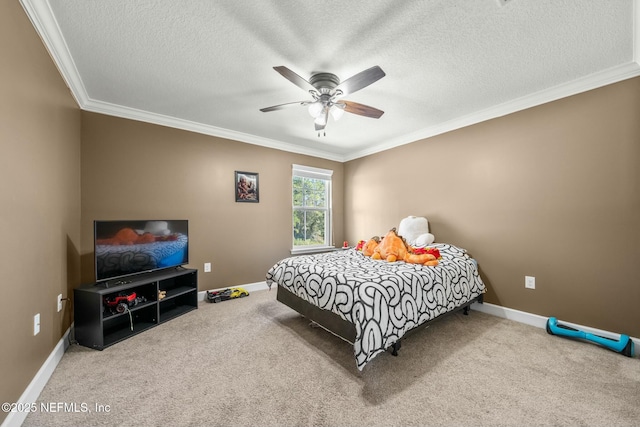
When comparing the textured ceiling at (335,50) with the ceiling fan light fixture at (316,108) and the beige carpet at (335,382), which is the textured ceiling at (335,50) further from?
the beige carpet at (335,382)

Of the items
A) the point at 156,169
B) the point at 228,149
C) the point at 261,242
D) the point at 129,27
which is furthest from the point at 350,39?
the point at 261,242

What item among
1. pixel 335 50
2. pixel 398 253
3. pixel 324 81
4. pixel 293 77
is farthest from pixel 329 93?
pixel 398 253

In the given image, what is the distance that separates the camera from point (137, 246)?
103 inches

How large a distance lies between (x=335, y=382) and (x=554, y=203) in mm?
2744

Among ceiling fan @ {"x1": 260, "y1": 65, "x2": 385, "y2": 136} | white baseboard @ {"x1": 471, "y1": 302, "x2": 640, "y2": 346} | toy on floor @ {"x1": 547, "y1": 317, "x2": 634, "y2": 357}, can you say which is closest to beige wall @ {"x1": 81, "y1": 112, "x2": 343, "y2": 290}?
ceiling fan @ {"x1": 260, "y1": 65, "x2": 385, "y2": 136}

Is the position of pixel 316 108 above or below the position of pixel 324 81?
below

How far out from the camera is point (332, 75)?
216cm

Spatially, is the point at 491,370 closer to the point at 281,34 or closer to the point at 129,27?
the point at 281,34

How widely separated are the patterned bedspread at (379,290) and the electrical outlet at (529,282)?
43 centimetres

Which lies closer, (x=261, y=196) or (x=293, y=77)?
(x=293, y=77)

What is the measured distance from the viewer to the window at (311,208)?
14.8 feet

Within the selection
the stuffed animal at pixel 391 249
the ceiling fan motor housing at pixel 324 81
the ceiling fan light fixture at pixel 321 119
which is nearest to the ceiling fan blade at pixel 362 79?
the ceiling fan motor housing at pixel 324 81

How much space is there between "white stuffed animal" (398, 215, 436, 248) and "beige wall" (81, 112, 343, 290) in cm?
196

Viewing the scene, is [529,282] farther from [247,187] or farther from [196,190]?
[196,190]
